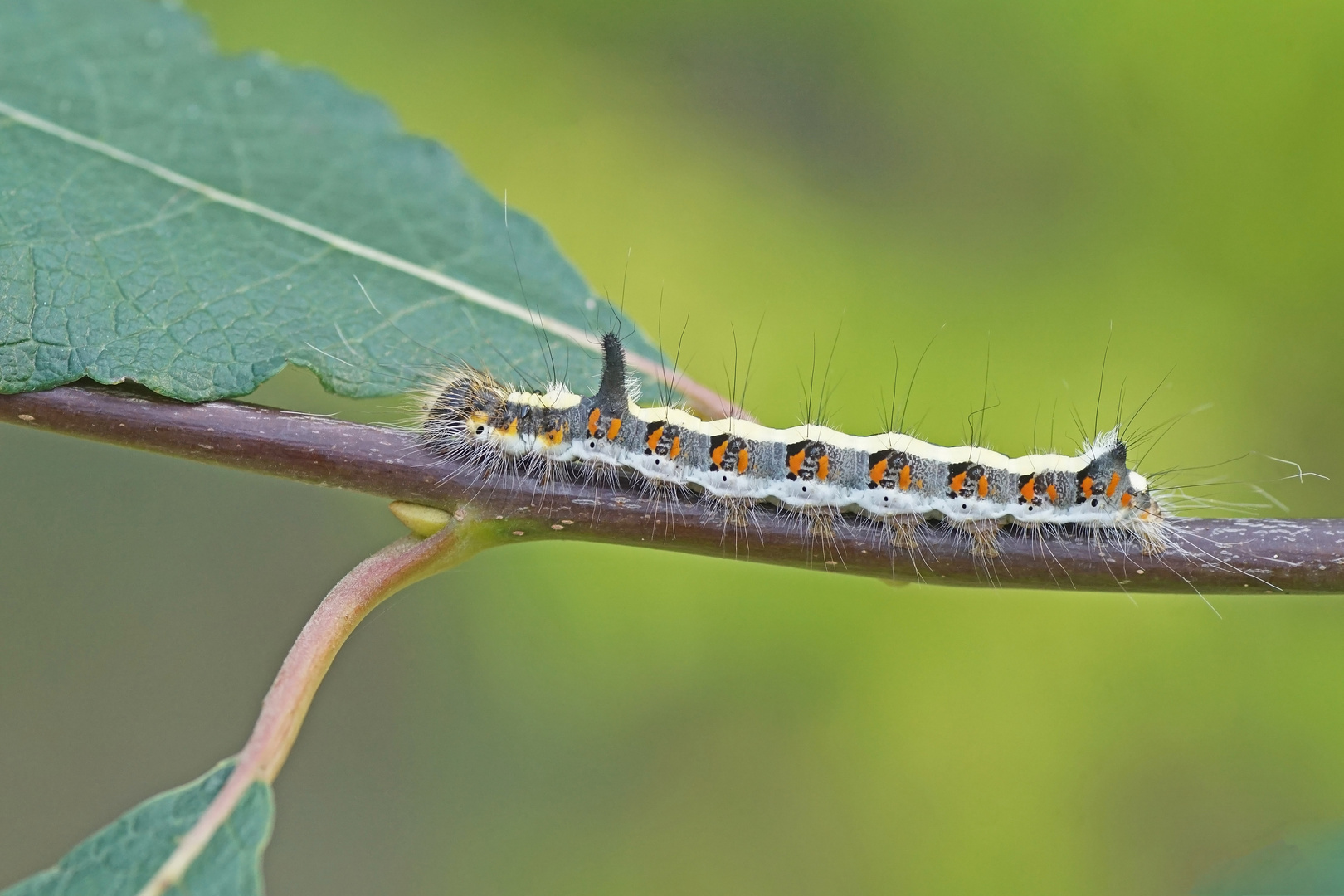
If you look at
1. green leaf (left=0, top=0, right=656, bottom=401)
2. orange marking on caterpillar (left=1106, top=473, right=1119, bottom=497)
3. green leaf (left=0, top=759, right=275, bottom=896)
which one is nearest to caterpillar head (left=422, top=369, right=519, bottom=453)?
green leaf (left=0, top=0, right=656, bottom=401)

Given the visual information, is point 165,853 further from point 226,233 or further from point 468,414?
point 226,233

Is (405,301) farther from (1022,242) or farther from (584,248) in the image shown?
(1022,242)

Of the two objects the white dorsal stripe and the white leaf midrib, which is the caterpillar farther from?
the white leaf midrib

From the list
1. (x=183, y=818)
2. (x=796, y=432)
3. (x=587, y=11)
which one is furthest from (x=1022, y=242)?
(x=183, y=818)

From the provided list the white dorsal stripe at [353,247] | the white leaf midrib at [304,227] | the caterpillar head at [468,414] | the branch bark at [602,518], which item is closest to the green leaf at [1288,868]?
the branch bark at [602,518]

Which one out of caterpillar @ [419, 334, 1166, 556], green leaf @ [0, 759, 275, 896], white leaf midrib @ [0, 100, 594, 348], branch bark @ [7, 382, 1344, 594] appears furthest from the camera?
caterpillar @ [419, 334, 1166, 556]

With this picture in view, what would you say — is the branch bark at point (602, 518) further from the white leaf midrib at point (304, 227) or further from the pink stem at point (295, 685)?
the white leaf midrib at point (304, 227)
